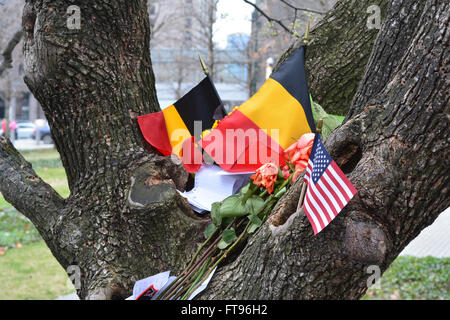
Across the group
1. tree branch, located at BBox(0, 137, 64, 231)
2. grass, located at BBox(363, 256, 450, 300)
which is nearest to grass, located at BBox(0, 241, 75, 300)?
tree branch, located at BBox(0, 137, 64, 231)

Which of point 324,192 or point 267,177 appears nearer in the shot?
point 324,192

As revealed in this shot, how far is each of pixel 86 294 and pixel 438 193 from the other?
5.43 feet

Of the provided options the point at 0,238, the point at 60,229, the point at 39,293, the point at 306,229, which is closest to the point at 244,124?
the point at 306,229

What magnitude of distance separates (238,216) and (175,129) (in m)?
0.76

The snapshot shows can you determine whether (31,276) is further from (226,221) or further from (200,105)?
(226,221)

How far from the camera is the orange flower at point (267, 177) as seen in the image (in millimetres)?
2318

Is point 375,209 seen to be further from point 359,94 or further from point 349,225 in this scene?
point 359,94

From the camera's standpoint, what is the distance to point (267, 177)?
2.32 meters

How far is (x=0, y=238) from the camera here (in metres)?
8.12

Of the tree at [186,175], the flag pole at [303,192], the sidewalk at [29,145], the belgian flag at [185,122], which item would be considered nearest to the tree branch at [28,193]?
the tree at [186,175]

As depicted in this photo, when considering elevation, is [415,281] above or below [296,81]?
below

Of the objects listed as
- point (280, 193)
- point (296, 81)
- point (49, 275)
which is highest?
point (296, 81)

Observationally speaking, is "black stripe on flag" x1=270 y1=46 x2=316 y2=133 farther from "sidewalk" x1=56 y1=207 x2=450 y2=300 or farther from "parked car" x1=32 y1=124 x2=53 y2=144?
"parked car" x1=32 y1=124 x2=53 y2=144

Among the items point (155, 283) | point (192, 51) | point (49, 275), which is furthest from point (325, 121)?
point (192, 51)
